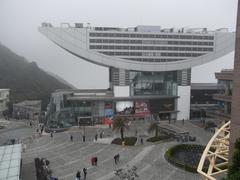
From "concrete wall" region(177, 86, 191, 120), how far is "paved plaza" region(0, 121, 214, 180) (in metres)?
11.5

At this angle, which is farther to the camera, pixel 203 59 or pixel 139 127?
pixel 203 59

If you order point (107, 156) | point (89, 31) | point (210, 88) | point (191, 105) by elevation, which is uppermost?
point (89, 31)

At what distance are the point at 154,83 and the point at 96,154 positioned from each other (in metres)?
31.6

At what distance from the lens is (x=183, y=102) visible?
62750 mm

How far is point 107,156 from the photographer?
3484 cm

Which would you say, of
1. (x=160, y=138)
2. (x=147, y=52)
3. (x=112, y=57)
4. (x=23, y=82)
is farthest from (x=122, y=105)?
(x=23, y=82)

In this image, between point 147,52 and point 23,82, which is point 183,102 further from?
point 23,82

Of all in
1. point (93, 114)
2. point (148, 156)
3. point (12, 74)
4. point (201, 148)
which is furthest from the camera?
point (12, 74)

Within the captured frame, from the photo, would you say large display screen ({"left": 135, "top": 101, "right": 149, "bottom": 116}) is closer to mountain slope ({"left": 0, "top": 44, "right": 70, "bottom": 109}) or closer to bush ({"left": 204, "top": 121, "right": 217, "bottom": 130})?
bush ({"left": 204, "top": 121, "right": 217, "bottom": 130})

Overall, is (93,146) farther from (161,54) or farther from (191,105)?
(191,105)

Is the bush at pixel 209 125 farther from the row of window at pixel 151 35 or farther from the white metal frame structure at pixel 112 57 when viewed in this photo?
the row of window at pixel 151 35

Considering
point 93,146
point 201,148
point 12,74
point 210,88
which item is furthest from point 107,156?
→ point 12,74

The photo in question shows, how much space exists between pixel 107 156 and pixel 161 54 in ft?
104

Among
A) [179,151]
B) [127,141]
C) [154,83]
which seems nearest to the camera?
[179,151]
